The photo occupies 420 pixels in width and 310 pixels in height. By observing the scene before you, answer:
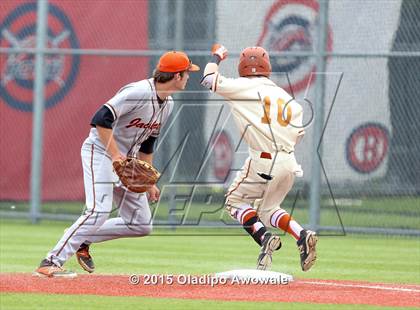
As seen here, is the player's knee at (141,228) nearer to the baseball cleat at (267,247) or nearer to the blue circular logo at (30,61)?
the baseball cleat at (267,247)

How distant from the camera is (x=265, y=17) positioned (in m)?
17.6

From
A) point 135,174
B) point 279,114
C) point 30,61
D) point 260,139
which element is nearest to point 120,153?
point 135,174

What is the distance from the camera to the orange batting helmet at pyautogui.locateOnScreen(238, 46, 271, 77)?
1091cm

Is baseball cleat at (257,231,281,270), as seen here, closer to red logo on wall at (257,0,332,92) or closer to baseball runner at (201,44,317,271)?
baseball runner at (201,44,317,271)

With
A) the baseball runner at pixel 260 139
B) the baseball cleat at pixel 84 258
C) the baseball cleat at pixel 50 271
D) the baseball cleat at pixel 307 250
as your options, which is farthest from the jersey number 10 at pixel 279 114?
the baseball cleat at pixel 50 271

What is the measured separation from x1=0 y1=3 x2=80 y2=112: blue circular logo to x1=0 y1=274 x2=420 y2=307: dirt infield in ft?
28.2

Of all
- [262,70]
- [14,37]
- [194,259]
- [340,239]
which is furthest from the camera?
[14,37]

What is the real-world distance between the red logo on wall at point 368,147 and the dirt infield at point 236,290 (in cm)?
661

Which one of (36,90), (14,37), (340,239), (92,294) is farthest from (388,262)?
(14,37)

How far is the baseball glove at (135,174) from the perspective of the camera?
1017cm

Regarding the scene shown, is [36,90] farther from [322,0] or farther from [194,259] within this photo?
[194,259]

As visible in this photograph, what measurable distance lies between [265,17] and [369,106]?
7.09ft

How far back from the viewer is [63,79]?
18875mm

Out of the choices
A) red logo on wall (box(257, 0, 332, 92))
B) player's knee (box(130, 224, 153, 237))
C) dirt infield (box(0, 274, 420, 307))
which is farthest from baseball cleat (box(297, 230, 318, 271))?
red logo on wall (box(257, 0, 332, 92))
